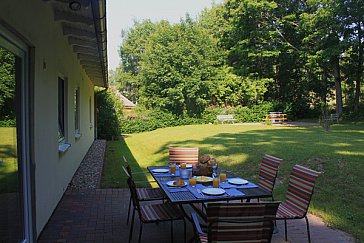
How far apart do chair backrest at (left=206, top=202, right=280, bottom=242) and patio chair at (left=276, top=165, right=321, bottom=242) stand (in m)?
0.97

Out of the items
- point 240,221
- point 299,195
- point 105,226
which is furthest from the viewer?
point 105,226

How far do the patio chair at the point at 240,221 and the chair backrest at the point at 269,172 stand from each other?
6.16 ft

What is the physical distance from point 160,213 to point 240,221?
1378mm

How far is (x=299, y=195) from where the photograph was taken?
12.5 feet

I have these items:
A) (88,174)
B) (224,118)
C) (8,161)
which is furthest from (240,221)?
(224,118)

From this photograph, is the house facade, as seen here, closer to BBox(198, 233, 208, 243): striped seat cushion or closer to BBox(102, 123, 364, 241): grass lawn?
BBox(198, 233, 208, 243): striped seat cushion

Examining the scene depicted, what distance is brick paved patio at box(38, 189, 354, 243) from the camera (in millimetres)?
3928

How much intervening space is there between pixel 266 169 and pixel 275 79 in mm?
26720

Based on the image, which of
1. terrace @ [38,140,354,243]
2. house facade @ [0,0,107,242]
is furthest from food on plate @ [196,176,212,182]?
house facade @ [0,0,107,242]

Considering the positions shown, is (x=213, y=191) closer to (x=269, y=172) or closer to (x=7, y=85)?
(x=269, y=172)

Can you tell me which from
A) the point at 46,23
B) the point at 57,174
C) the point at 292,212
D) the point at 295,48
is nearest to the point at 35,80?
the point at 46,23

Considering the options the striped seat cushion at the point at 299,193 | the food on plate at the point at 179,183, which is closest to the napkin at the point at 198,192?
the food on plate at the point at 179,183

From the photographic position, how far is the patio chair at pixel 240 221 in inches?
97.2

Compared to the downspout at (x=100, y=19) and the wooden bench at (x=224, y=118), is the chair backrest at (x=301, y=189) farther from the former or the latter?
the wooden bench at (x=224, y=118)
